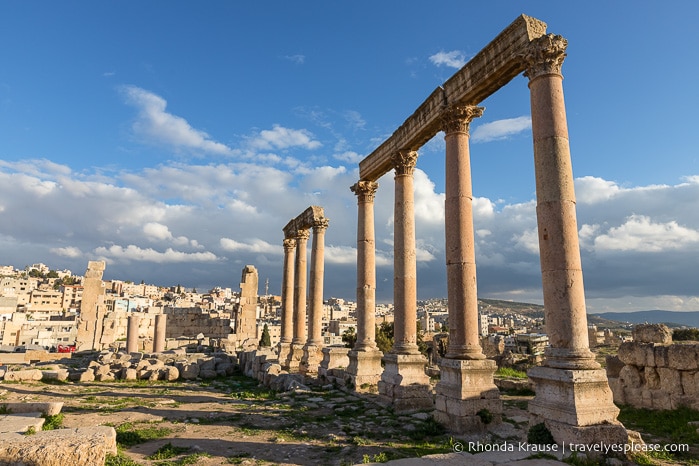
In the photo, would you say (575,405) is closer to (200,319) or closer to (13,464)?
(13,464)

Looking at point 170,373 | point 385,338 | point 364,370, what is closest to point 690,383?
point 364,370

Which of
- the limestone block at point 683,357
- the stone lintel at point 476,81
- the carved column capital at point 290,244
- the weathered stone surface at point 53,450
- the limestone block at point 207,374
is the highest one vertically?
the stone lintel at point 476,81

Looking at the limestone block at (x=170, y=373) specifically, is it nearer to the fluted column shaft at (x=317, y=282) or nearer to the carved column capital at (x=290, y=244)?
the fluted column shaft at (x=317, y=282)

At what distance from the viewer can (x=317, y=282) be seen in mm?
19875

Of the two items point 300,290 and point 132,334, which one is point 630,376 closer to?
point 300,290

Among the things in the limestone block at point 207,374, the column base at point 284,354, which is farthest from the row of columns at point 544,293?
the limestone block at point 207,374

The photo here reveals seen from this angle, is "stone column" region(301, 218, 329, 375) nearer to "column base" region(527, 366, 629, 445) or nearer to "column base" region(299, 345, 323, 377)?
"column base" region(299, 345, 323, 377)

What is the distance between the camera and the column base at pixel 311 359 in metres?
19.4

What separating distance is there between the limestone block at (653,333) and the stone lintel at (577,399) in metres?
7.09

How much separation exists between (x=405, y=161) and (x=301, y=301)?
1015cm

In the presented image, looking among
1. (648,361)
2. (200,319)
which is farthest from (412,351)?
(200,319)

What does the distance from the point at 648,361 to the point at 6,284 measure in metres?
137

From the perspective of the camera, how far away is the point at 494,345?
24391mm

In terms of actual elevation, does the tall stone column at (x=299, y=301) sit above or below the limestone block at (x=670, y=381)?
above
